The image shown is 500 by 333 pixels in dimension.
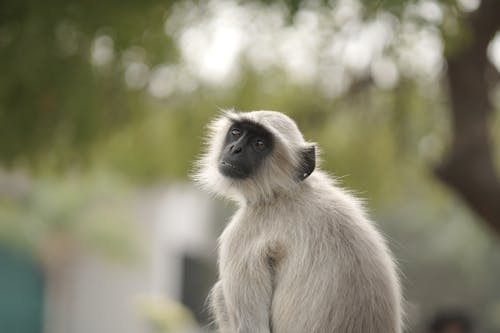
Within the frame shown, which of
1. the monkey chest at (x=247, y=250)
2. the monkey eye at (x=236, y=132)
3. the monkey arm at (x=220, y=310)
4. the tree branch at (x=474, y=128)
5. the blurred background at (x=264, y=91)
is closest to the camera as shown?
the monkey chest at (x=247, y=250)

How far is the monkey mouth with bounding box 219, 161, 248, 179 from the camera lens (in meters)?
→ 3.89

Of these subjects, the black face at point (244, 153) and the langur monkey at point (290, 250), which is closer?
the langur monkey at point (290, 250)

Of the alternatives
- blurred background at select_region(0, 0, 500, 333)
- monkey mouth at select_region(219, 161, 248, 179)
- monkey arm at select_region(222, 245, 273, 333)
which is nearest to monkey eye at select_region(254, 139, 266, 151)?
monkey mouth at select_region(219, 161, 248, 179)

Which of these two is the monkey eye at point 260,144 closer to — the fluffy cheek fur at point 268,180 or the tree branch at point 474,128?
the fluffy cheek fur at point 268,180

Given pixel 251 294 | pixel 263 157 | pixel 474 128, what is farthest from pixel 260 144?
pixel 474 128

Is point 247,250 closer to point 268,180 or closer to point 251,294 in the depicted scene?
point 251,294

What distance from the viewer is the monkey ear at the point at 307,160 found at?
382 centimetres

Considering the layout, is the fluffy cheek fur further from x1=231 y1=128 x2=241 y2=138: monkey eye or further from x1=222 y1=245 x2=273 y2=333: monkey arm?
x1=222 y1=245 x2=273 y2=333: monkey arm

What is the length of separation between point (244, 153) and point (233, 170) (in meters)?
0.09

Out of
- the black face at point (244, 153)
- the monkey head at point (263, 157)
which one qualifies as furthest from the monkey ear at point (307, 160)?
the black face at point (244, 153)

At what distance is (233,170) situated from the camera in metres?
3.90

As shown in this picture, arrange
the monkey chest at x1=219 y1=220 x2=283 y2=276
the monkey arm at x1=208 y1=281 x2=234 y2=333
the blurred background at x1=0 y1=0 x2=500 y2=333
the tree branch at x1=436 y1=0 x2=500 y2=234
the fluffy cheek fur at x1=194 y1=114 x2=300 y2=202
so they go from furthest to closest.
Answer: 1. the tree branch at x1=436 y1=0 x2=500 y2=234
2. the blurred background at x1=0 y1=0 x2=500 y2=333
3. the fluffy cheek fur at x1=194 y1=114 x2=300 y2=202
4. the monkey arm at x1=208 y1=281 x2=234 y2=333
5. the monkey chest at x1=219 y1=220 x2=283 y2=276

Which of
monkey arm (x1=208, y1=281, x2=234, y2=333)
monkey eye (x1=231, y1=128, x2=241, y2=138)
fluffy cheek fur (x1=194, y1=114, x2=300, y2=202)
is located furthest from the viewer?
monkey eye (x1=231, y1=128, x2=241, y2=138)

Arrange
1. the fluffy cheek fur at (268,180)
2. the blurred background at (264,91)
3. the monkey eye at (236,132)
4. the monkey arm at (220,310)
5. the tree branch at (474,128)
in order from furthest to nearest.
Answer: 1. the tree branch at (474,128)
2. the blurred background at (264,91)
3. the monkey eye at (236,132)
4. the fluffy cheek fur at (268,180)
5. the monkey arm at (220,310)
